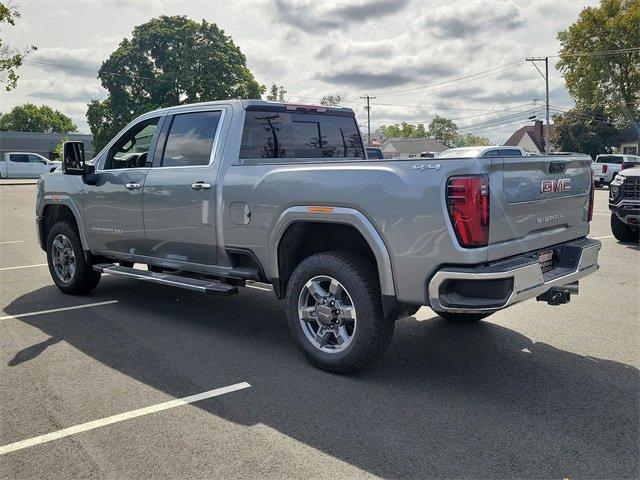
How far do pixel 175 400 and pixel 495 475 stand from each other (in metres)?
2.04

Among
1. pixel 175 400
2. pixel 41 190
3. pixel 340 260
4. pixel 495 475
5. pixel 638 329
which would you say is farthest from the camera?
pixel 41 190

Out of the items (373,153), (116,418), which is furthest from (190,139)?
(116,418)

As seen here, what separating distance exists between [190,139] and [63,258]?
2535mm

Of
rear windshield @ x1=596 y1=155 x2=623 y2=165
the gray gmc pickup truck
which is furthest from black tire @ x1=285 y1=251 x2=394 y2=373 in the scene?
rear windshield @ x1=596 y1=155 x2=623 y2=165

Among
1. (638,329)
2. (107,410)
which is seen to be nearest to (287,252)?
(107,410)

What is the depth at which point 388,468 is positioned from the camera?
298cm

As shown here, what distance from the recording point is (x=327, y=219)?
416 centimetres

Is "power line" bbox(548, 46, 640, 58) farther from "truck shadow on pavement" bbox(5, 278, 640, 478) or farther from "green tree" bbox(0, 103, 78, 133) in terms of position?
"green tree" bbox(0, 103, 78, 133)

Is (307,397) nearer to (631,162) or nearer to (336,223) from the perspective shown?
(336,223)

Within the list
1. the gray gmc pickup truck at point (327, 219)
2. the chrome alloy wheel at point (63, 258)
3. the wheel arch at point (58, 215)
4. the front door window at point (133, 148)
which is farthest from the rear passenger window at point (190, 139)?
the chrome alloy wheel at point (63, 258)

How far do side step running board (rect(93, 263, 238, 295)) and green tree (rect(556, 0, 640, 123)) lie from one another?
5116cm

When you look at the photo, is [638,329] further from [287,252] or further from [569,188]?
[287,252]

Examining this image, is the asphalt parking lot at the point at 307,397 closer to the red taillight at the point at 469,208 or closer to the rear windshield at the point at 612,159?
the red taillight at the point at 469,208

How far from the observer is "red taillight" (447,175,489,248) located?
354 centimetres
